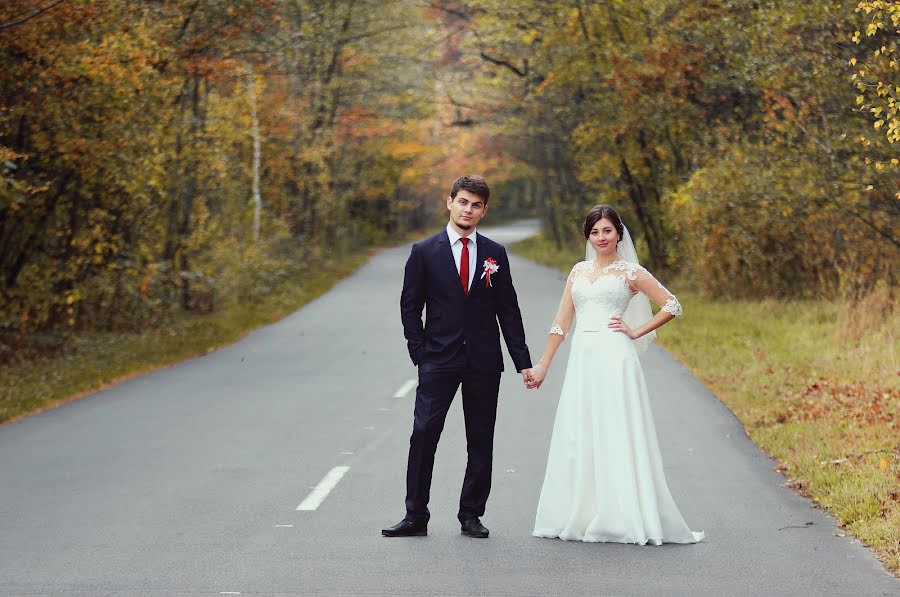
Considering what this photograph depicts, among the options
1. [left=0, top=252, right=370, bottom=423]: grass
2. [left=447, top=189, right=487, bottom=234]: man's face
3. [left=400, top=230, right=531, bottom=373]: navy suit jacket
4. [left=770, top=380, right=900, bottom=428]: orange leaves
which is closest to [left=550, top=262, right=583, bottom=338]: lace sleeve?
[left=400, top=230, right=531, bottom=373]: navy suit jacket

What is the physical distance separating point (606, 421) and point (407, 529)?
127 cm

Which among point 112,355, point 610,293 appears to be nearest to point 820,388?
point 610,293

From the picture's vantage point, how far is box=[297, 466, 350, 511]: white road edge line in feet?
26.5

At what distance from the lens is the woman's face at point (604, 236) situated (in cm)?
722

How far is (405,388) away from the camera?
14484mm

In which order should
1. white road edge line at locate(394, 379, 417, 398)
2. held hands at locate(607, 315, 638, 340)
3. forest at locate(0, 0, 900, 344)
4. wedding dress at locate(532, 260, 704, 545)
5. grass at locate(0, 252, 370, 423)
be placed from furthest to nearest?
forest at locate(0, 0, 900, 344) < grass at locate(0, 252, 370, 423) < white road edge line at locate(394, 379, 417, 398) < held hands at locate(607, 315, 638, 340) < wedding dress at locate(532, 260, 704, 545)

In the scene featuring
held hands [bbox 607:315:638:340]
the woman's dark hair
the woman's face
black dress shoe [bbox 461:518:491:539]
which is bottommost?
black dress shoe [bbox 461:518:491:539]

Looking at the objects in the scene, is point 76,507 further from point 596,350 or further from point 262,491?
point 596,350

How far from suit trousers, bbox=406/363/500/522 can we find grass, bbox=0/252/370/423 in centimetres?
689

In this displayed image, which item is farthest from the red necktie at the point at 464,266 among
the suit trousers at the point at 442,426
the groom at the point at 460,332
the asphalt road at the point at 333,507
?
the asphalt road at the point at 333,507

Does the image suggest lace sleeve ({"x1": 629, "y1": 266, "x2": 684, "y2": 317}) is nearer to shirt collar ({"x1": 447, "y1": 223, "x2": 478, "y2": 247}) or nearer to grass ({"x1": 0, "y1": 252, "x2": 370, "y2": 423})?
shirt collar ({"x1": 447, "y1": 223, "x2": 478, "y2": 247})

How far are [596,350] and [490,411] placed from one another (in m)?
0.72

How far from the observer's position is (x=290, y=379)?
51.3 ft

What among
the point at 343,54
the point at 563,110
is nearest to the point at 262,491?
the point at 563,110
